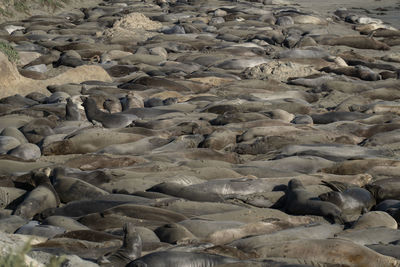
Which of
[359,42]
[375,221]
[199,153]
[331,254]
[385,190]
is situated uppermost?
[331,254]

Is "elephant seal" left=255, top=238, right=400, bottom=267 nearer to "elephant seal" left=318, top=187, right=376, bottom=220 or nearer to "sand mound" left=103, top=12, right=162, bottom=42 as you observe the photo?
"elephant seal" left=318, top=187, right=376, bottom=220

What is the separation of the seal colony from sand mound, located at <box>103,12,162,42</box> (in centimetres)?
53

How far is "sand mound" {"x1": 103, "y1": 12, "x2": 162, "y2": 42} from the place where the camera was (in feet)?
54.0

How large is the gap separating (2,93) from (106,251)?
6793 millimetres

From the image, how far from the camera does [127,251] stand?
12.7ft

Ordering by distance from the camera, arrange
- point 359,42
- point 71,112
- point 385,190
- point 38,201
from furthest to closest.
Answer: point 359,42 → point 71,112 → point 385,190 → point 38,201

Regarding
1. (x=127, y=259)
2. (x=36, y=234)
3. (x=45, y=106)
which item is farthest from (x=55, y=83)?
(x=127, y=259)

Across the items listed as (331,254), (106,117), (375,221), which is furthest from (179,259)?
(106,117)

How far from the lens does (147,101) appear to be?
1005cm

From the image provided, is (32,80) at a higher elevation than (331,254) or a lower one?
lower

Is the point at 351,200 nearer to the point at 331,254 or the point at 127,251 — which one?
the point at 331,254

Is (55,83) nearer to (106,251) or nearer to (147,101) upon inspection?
(147,101)

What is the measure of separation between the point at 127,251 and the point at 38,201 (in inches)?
74.5

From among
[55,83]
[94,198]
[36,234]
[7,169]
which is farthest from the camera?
[55,83]
